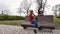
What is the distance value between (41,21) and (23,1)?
160ft

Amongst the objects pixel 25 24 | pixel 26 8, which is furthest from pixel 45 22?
pixel 26 8

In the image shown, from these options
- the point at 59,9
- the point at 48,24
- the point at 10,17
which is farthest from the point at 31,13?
the point at 59,9

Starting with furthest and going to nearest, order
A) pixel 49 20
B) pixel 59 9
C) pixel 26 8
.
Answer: pixel 26 8, pixel 59 9, pixel 49 20

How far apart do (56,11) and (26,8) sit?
10250 millimetres

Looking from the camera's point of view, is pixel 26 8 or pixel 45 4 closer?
pixel 45 4

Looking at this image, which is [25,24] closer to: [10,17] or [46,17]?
[46,17]

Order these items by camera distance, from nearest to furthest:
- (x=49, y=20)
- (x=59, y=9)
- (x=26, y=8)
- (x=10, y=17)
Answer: (x=49, y=20)
(x=10, y=17)
(x=59, y=9)
(x=26, y=8)

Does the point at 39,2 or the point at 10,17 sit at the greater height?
the point at 39,2

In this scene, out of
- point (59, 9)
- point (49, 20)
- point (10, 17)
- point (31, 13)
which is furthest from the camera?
point (59, 9)

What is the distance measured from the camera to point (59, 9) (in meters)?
65.6

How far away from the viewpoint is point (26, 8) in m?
70.4

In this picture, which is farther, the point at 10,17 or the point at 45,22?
the point at 10,17

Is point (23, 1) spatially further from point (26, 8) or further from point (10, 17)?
point (10, 17)

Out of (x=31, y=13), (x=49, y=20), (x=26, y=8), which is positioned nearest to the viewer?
(x=31, y=13)
